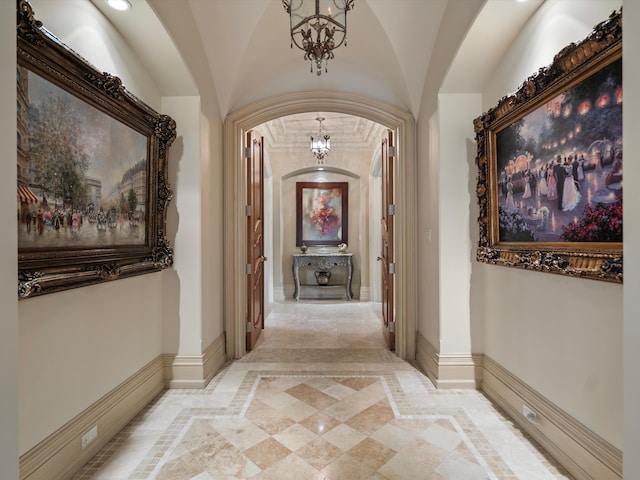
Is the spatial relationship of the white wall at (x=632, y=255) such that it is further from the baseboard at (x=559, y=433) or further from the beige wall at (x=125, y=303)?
the beige wall at (x=125, y=303)

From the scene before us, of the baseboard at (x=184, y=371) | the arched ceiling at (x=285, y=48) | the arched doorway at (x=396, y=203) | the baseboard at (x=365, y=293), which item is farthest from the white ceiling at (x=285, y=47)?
the baseboard at (x=365, y=293)

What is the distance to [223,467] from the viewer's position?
1724mm

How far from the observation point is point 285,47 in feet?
10.1

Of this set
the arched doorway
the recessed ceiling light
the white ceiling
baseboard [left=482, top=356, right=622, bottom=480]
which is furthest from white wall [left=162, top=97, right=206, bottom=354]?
baseboard [left=482, top=356, right=622, bottom=480]

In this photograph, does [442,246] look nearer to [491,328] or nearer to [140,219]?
[491,328]

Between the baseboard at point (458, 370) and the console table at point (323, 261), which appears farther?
the console table at point (323, 261)

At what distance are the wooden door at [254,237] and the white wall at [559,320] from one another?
2.32 metres

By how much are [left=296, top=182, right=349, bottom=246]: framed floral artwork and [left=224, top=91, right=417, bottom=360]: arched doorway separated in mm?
3556

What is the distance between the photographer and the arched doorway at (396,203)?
332 cm

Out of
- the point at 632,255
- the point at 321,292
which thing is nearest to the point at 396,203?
the point at 632,255

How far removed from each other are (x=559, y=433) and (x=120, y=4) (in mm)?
3329

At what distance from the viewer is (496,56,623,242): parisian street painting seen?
140 cm

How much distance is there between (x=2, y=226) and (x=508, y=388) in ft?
8.94

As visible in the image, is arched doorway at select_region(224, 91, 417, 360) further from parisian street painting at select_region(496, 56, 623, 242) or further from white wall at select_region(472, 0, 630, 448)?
parisian street painting at select_region(496, 56, 623, 242)
